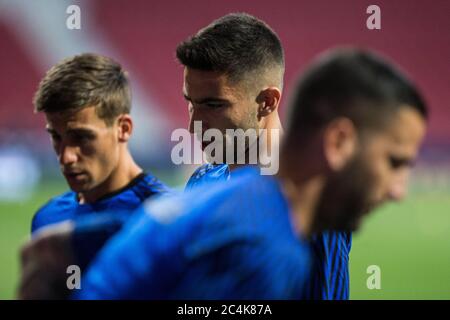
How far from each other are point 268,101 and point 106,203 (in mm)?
681

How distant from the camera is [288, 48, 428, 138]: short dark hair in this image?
148 cm

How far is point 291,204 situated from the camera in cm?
146

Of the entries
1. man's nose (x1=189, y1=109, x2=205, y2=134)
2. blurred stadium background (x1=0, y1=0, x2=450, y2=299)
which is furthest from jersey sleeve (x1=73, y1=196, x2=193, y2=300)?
blurred stadium background (x1=0, y1=0, x2=450, y2=299)

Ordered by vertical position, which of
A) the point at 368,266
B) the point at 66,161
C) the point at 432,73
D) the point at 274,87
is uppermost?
the point at 432,73

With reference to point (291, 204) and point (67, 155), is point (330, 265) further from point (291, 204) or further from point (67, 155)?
point (67, 155)

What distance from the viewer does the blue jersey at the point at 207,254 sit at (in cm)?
137

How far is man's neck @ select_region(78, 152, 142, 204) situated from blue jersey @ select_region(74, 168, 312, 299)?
1317mm

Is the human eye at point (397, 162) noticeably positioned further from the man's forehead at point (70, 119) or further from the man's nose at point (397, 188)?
the man's forehead at point (70, 119)

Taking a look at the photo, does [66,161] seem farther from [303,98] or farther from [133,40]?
[133,40]

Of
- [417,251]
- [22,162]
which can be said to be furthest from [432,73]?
[22,162]

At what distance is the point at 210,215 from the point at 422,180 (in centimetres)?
929

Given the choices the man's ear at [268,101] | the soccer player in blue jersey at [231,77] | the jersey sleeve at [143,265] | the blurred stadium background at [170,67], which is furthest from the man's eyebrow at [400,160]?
the blurred stadium background at [170,67]

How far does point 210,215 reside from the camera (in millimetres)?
1392

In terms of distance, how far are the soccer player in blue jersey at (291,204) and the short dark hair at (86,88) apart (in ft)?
4.69
